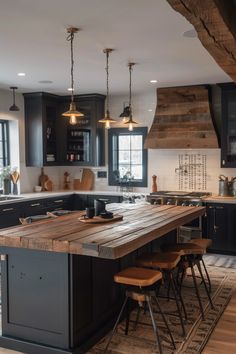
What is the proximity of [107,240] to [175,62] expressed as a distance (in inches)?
111

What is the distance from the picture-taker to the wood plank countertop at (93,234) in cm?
281

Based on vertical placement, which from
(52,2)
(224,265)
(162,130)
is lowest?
(224,265)

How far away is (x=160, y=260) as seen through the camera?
361 cm

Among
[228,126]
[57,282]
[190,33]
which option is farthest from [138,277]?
[228,126]

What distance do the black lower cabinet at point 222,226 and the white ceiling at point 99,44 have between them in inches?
76.5

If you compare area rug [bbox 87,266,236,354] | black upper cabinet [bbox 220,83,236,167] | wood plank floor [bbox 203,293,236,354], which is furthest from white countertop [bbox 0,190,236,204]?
wood plank floor [bbox 203,293,236,354]

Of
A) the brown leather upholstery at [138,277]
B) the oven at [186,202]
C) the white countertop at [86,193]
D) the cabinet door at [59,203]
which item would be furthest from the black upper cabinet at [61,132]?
the brown leather upholstery at [138,277]

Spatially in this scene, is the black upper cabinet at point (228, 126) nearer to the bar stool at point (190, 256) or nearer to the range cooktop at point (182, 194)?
the range cooktop at point (182, 194)

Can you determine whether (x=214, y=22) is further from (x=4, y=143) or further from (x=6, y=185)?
A: (x=4, y=143)

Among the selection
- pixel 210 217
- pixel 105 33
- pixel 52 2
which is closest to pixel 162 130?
pixel 210 217

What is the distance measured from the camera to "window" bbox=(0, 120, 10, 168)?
7117 millimetres

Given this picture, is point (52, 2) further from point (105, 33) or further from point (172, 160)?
point (172, 160)

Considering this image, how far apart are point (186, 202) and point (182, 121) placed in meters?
1.36

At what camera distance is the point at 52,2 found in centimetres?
304
